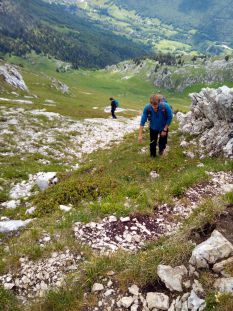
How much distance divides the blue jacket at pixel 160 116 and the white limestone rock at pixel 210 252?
34.2 ft

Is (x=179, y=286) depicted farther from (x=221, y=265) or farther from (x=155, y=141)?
(x=155, y=141)

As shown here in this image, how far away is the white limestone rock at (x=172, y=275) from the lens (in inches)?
331

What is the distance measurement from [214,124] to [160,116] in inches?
252

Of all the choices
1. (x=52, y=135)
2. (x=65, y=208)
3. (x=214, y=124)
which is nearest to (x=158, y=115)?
(x=214, y=124)

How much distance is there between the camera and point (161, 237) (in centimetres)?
1123

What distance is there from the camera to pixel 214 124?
76.9 feet

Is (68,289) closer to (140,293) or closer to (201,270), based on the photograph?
(140,293)

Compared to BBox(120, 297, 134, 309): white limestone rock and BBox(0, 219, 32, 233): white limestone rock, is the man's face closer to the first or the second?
BBox(0, 219, 32, 233): white limestone rock

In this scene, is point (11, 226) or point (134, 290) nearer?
point (134, 290)

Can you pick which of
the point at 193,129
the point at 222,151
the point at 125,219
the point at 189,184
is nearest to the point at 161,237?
the point at 125,219

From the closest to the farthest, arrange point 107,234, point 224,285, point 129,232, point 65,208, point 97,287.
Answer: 1. point 224,285
2. point 97,287
3. point 107,234
4. point 129,232
5. point 65,208

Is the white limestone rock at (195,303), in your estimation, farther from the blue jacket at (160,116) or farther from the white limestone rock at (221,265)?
the blue jacket at (160,116)

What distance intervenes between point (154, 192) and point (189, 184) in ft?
5.86

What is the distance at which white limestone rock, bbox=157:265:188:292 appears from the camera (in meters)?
8.40
